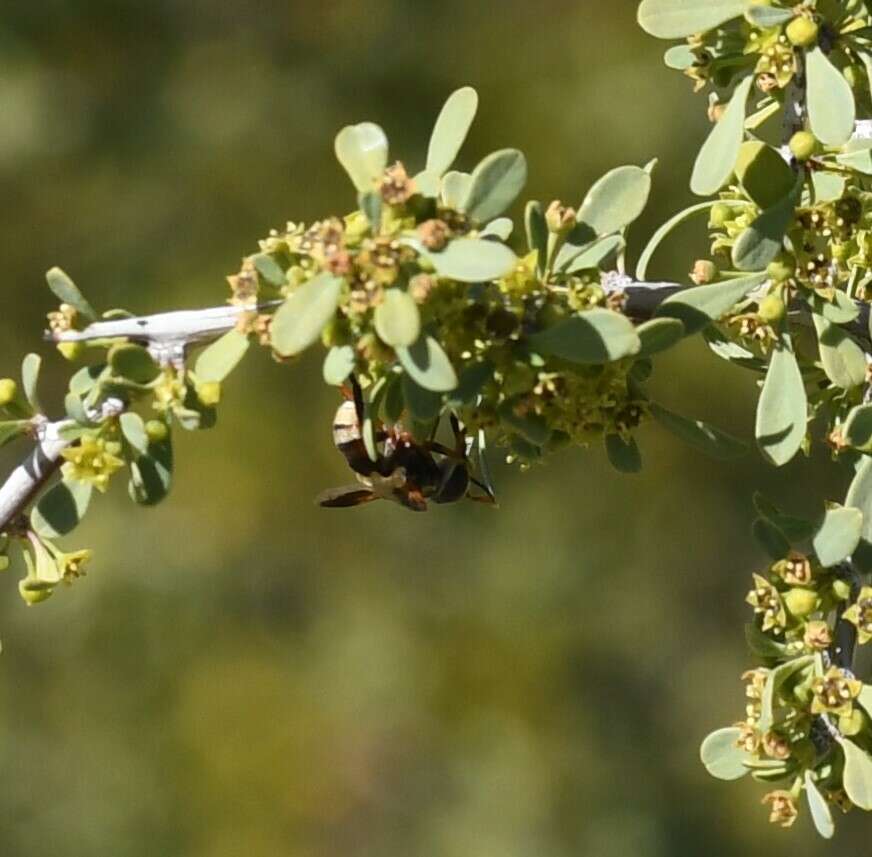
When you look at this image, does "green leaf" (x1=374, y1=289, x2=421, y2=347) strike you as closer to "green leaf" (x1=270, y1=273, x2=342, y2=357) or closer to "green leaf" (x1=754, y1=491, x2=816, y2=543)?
"green leaf" (x1=270, y1=273, x2=342, y2=357)

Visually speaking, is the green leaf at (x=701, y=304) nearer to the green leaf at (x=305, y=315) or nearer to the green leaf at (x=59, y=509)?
the green leaf at (x=305, y=315)

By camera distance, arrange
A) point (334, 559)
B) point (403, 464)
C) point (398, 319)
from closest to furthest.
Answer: point (398, 319), point (403, 464), point (334, 559)

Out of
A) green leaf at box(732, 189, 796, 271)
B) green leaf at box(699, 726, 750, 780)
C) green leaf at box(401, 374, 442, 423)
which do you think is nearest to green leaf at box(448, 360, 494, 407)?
A: green leaf at box(401, 374, 442, 423)

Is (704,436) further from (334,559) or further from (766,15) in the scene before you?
(334,559)

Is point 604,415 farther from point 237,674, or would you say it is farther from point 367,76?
point 367,76

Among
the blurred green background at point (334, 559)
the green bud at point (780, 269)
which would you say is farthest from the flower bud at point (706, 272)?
the blurred green background at point (334, 559)

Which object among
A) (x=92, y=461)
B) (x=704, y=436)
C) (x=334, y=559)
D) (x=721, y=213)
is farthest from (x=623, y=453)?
(x=334, y=559)
